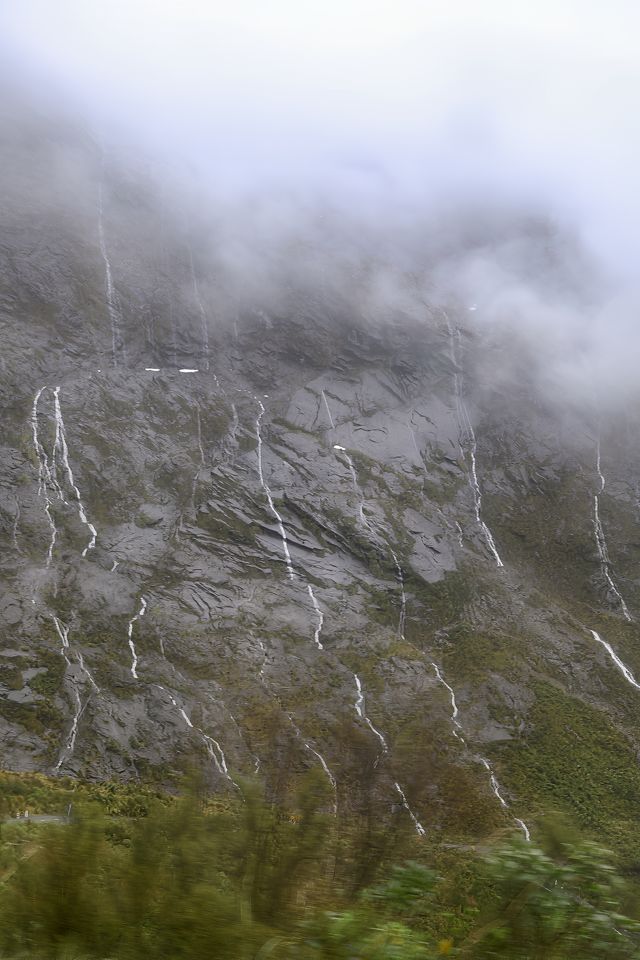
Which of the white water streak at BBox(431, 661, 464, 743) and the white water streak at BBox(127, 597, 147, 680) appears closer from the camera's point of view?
the white water streak at BBox(127, 597, 147, 680)

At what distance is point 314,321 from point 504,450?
20924 millimetres

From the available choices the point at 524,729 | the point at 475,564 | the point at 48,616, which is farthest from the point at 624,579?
the point at 48,616

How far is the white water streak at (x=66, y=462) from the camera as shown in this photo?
40463mm

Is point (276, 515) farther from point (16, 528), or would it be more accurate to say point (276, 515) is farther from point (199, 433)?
point (16, 528)

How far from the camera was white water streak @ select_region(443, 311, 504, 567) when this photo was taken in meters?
50.2

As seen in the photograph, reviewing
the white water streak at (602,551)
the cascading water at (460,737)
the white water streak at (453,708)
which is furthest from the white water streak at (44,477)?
the white water streak at (602,551)

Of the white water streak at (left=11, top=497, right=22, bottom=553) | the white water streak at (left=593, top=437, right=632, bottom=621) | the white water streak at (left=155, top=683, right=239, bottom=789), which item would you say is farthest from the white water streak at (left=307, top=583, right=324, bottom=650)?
the white water streak at (left=593, top=437, right=632, bottom=621)

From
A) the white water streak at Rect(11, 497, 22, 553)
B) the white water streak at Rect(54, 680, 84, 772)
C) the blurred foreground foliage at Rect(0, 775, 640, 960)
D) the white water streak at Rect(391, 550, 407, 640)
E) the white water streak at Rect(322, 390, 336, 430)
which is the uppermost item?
the blurred foreground foliage at Rect(0, 775, 640, 960)

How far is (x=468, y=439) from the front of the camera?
56969 millimetres

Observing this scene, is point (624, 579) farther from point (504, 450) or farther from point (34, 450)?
point (34, 450)

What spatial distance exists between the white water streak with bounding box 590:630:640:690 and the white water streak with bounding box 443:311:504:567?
7975 millimetres

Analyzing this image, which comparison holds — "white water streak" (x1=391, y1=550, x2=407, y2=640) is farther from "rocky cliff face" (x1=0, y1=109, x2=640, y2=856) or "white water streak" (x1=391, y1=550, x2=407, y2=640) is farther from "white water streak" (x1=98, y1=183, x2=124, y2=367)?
"white water streak" (x1=98, y1=183, x2=124, y2=367)

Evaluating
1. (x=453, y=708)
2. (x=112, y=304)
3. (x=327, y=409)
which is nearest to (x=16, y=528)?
(x=112, y=304)

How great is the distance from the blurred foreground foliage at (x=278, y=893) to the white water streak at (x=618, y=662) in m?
39.6
